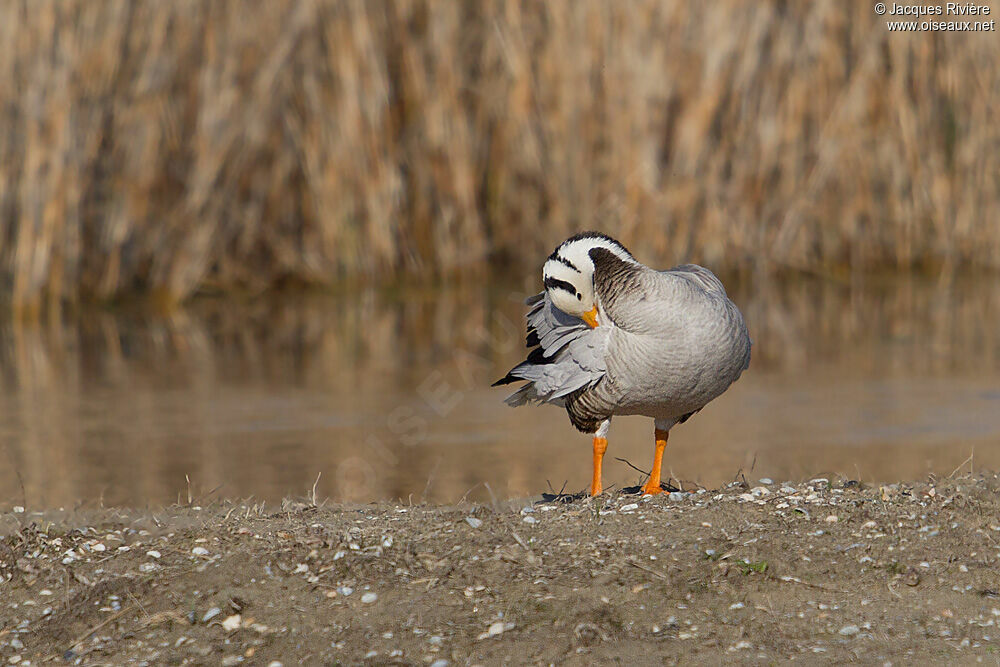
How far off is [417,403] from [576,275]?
12.0 feet

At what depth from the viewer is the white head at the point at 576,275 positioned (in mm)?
5633

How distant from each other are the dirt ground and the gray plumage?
16.5 inches

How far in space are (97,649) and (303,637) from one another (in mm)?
617

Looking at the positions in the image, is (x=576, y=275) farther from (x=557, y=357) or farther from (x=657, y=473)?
(x=657, y=473)

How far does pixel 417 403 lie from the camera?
9.13 meters

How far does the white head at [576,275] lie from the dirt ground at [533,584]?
765mm

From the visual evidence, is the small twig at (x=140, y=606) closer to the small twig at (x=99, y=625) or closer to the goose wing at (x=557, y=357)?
the small twig at (x=99, y=625)

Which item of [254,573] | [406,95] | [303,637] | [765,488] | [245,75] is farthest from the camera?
[406,95]

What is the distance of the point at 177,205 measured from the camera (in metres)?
12.4

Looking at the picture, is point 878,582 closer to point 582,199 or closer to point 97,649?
point 97,649

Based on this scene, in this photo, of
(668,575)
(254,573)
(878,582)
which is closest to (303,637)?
(254,573)

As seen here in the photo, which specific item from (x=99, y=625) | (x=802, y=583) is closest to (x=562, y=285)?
(x=802, y=583)

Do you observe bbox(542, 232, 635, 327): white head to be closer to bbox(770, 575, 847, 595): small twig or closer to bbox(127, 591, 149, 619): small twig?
bbox(770, 575, 847, 595): small twig

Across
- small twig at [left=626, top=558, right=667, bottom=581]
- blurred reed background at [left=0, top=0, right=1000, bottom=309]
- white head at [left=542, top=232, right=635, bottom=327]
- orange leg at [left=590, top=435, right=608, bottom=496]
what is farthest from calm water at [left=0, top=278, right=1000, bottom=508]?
small twig at [left=626, top=558, right=667, bottom=581]
